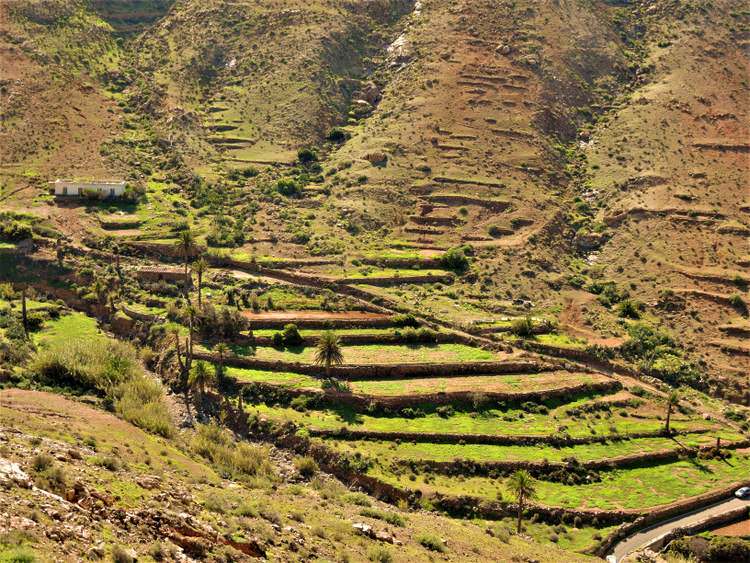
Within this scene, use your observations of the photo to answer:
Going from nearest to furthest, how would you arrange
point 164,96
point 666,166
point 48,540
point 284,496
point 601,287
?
1. point 48,540
2. point 284,496
3. point 601,287
4. point 666,166
5. point 164,96

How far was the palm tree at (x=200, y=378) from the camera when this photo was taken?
198 ft

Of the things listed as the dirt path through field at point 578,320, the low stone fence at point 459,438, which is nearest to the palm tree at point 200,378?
the low stone fence at point 459,438

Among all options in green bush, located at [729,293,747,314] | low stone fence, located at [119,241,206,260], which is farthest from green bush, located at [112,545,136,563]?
green bush, located at [729,293,747,314]

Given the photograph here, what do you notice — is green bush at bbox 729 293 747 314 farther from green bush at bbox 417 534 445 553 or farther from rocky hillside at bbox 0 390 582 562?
green bush at bbox 417 534 445 553

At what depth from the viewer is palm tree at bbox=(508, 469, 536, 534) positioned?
49.2m

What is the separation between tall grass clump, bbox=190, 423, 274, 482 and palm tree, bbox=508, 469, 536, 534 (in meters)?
14.3

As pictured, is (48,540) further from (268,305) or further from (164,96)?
(164,96)

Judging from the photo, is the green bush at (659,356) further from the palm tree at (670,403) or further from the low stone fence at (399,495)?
the low stone fence at (399,495)

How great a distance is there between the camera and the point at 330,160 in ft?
324

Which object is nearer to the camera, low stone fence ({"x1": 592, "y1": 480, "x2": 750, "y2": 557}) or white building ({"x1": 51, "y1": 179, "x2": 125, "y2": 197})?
low stone fence ({"x1": 592, "y1": 480, "x2": 750, "y2": 557})

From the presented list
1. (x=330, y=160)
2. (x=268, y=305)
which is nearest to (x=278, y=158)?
(x=330, y=160)

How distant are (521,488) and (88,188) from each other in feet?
190

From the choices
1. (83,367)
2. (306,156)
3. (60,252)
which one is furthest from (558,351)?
(60,252)

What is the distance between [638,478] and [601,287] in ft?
92.2
